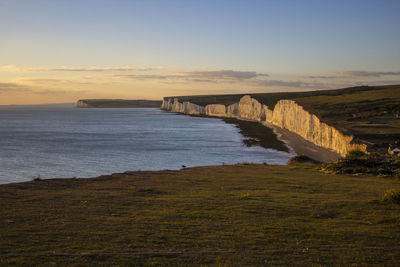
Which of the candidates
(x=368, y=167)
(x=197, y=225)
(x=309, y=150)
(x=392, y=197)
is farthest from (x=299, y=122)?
(x=197, y=225)

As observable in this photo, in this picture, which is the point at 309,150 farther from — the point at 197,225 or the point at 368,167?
the point at 197,225

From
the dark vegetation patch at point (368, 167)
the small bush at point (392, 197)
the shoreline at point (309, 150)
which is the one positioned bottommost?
the shoreline at point (309, 150)

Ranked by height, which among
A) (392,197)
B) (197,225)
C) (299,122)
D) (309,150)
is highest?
(299,122)

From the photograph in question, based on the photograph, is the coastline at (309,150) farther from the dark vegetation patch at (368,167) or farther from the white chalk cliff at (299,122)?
the dark vegetation patch at (368,167)

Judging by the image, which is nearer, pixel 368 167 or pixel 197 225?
pixel 197 225

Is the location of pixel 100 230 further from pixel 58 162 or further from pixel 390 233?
pixel 58 162

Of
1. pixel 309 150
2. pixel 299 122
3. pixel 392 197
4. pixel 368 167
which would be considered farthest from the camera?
pixel 299 122

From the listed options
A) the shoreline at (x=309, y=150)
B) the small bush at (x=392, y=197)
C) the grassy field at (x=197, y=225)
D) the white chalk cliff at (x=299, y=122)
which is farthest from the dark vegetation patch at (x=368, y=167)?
the shoreline at (x=309, y=150)

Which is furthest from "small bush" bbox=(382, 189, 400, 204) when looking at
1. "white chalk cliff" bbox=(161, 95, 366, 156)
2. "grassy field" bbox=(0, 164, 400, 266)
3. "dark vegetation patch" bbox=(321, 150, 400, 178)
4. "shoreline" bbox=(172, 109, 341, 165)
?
"shoreline" bbox=(172, 109, 341, 165)

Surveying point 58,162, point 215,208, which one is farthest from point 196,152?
point 215,208
